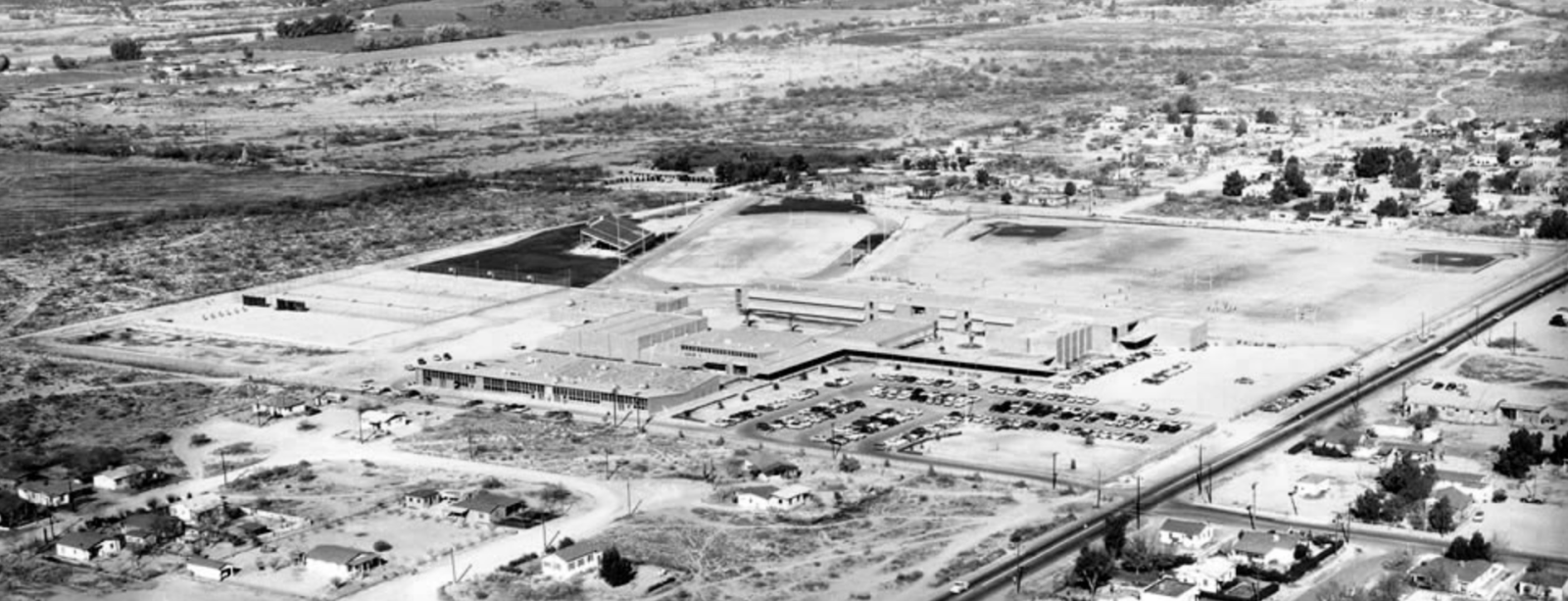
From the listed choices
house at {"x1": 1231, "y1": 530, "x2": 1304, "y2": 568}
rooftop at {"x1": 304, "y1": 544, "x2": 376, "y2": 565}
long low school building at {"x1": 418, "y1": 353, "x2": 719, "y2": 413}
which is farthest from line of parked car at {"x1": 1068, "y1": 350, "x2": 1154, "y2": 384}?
rooftop at {"x1": 304, "y1": 544, "x2": 376, "y2": 565}

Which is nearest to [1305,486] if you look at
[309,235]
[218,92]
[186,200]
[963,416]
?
[963,416]

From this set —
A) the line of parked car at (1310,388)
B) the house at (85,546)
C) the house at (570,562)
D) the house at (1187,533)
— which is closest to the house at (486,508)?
the house at (570,562)

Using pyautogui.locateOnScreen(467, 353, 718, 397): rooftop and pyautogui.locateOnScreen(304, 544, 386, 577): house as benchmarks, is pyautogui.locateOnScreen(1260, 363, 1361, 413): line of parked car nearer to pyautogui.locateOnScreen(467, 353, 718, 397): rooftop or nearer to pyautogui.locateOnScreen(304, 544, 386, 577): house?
pyautogui.locateOnScreen(467, 353, 718, 397): rooftop

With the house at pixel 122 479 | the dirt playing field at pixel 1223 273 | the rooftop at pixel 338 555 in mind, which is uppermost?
the rooftop at pixel 338 555

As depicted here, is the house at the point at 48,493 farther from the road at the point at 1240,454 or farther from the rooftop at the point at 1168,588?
the rooftop at the point at 1168,588

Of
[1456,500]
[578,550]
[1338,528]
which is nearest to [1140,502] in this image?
[1338,528]

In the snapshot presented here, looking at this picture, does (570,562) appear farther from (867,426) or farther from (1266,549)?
(867,426)

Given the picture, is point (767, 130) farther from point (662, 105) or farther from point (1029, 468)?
point (1029, 468)
